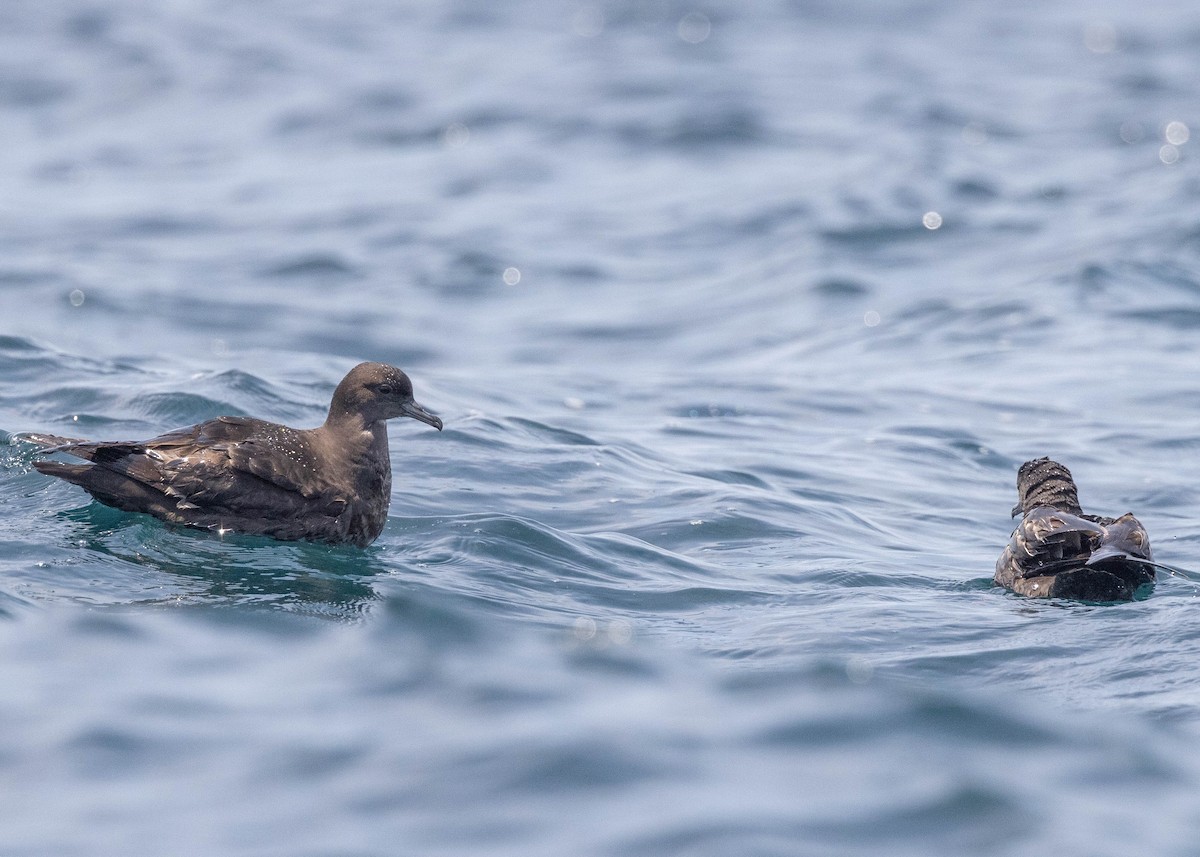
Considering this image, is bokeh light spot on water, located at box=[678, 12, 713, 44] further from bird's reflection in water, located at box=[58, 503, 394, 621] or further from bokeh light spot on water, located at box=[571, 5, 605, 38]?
bird's reflection in water, located at box=[58, 503, 394, 621]

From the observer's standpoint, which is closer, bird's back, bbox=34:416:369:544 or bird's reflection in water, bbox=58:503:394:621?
bird's reflection in water, bbox=58:503:394:621

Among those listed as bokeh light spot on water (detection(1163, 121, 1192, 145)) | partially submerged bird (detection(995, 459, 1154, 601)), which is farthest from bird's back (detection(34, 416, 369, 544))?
bokeh light spot on water (detection(1163, 121, 1192, 145))

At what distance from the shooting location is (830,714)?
5.93 m

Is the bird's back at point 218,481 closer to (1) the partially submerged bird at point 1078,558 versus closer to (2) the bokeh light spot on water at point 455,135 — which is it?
(1) the partially submerged bird at point 1078,558

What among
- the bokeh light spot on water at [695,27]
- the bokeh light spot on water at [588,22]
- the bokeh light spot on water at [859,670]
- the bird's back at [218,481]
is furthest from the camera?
the bokeh light spot on water at [588,22]

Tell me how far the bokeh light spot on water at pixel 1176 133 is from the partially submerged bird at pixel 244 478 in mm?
18951

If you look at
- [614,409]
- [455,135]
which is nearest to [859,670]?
[614,409]

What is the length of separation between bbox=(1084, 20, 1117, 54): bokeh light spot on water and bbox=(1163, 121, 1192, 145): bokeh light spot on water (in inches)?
273

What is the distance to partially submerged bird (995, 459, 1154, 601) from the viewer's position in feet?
27.4

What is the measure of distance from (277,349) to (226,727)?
1042cm

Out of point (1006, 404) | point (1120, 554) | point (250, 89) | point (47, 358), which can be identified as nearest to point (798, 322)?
point (1006, 404)

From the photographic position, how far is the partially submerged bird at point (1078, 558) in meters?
8.35

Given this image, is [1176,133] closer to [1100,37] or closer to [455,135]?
[1100,37]

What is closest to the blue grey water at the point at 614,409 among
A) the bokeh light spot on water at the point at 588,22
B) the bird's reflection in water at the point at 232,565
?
the bird's reflection in water at the point at 232,565
